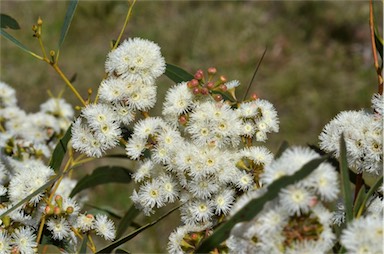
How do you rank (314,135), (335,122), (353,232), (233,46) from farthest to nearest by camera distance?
(233,46) < (314,135) < (335,122) < (353,232)

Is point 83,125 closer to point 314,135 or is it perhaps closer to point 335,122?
point 335,122

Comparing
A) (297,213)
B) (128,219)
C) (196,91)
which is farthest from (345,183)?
(128,219)

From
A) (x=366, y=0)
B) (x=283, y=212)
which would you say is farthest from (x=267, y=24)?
(x=283, y=212)

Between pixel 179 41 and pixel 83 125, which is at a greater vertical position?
pixel 179 41

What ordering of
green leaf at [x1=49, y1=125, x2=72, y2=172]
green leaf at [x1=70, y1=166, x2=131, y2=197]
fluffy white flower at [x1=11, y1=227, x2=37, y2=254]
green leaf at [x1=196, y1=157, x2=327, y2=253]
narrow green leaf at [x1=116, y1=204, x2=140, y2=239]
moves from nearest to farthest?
green leaf at [x1=196, y1=157, x2=327, y2=253] → fluffy white flower at [x1=11, y1=227, x2=37, y2=254] → green leaf at [x1=49, y1=125, x2=72, y2=172] → narrow green leaf at [x1=116, y1=204, x2=140, y2=239] → green leaf at [x1=70, y1=166, x2=131, y2=197]

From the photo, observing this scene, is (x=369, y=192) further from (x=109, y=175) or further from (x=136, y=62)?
(x=109, y=175)

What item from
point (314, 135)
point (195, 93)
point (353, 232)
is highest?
point (314, 135)

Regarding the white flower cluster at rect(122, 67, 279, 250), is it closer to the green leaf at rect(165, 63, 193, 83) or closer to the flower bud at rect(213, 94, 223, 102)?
the flower bud at rect(213, 94, 223, 102)

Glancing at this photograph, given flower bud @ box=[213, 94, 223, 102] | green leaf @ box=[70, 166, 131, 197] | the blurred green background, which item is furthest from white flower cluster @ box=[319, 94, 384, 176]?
the blurred green background
